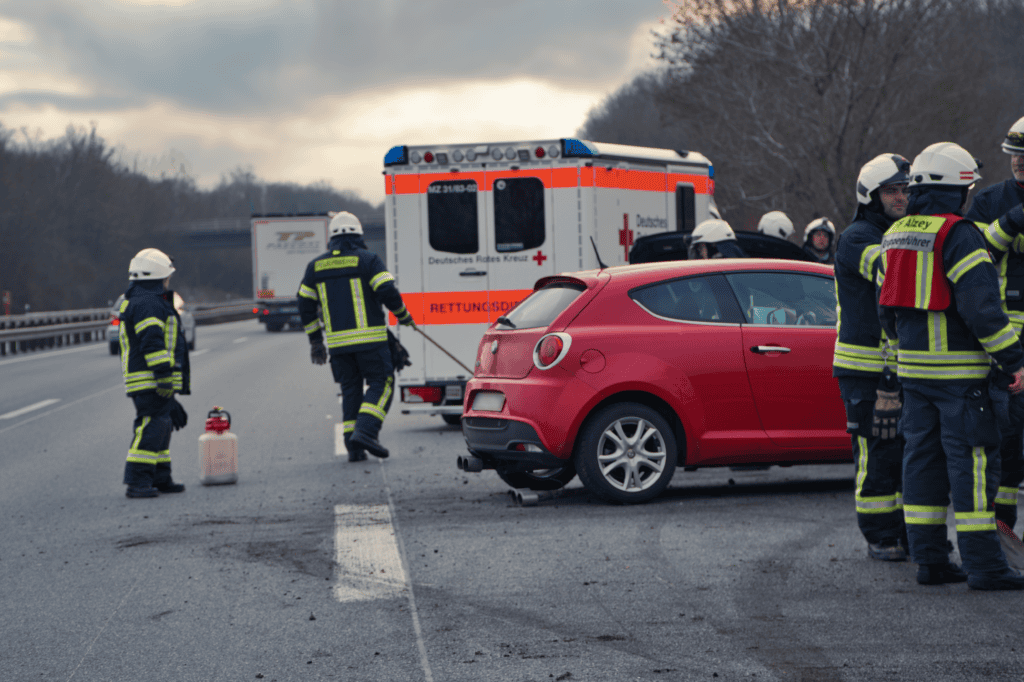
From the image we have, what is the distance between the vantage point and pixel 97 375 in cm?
2259

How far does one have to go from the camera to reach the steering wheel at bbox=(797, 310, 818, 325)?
8102mm

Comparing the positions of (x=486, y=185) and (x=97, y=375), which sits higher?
(x=486, y=185)

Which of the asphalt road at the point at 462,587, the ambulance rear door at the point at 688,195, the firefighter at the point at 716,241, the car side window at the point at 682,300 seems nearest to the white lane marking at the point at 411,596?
the asphalt road at the point at 462,587

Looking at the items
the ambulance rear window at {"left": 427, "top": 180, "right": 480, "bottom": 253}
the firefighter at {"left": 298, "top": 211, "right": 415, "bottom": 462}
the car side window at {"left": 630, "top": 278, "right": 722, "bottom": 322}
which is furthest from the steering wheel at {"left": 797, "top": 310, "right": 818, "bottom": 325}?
the ambulance rear window at {"left": 427, "top": 180, "right": 480, "bottom": 253}

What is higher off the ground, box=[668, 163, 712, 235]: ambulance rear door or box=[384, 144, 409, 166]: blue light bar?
box=[384, 144, 409, 166]: blue light bar

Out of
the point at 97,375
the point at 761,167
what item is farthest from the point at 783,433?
the point at 761,167

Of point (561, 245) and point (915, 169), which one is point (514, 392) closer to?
point (915, 169)

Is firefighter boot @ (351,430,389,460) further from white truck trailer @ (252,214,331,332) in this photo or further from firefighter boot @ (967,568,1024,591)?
white truck trailer @ (252,214,331,332)

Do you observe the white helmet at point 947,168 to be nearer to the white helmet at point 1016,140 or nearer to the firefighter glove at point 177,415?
the white helmet at point 1016,140

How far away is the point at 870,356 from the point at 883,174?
0.87 m

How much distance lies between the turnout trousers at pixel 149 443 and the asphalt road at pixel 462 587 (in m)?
0.23

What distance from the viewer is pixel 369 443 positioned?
10.2m

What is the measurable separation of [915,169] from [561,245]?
683 centimetres

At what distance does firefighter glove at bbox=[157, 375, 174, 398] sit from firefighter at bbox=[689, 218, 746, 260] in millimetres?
4134
